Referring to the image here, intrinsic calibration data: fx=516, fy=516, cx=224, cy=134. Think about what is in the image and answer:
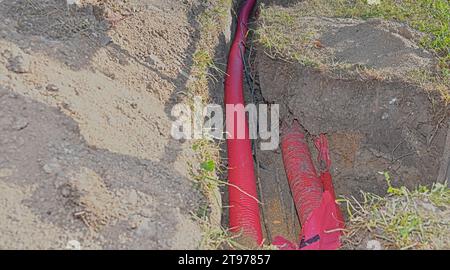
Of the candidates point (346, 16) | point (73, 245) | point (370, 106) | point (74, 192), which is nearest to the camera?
point (73, 245)

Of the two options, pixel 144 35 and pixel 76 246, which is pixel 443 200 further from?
pixel 144 35

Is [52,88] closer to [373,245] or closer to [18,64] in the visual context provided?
[18,64]

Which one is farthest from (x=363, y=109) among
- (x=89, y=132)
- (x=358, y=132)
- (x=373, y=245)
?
(x=89, y=132)

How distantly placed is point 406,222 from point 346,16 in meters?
2.38

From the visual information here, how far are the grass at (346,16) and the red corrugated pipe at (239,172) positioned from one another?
0.34m

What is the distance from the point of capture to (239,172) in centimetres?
374

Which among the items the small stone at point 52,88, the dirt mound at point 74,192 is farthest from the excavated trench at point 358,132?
the small stone at point 52,88

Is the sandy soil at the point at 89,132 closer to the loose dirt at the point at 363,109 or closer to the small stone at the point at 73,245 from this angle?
the small stone at the point at 73,245

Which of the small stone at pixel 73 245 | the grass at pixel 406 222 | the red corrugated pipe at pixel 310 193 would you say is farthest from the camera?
the red corrugated pipe at pixel 310 193

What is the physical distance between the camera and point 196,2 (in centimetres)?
474

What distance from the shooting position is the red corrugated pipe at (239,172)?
3414mm

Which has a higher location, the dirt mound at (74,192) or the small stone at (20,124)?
the small stone at (20,124)

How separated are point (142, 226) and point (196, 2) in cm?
264
